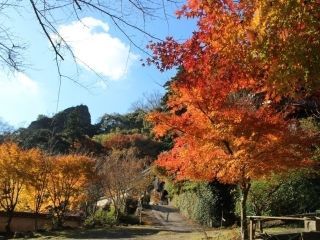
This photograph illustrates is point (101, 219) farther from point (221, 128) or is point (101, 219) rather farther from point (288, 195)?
point (221, 128)

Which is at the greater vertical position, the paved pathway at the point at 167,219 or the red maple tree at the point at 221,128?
the red maple tree at the point at 221,128

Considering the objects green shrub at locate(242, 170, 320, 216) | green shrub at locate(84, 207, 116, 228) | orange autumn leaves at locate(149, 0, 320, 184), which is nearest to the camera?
orange autumn leaves at locate(149, 0, 320, 184)

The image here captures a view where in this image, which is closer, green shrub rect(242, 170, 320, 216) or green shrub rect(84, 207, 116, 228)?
green shrub rect(242, 170, 320, 216)

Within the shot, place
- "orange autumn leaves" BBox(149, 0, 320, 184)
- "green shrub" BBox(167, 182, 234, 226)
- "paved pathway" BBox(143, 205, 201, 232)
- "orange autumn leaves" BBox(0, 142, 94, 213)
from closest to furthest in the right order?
1. "orange autumn leaves" BBox(149, 0, 320, 184)
2. "green shrub" BBox(167, 182, 234, 226)
3. "orange autumn leaves" BBox(0, 142, 94, 213)
4. "paved pathway" BBox(143, 205, 201, 232)

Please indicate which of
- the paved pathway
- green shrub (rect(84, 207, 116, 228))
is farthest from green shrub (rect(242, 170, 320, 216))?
green shrub (rect(84, 207, 116, 228))

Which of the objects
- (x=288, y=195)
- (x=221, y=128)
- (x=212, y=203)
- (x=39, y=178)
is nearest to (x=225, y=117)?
(x=221, y=128)

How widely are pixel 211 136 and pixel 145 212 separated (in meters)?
24.3

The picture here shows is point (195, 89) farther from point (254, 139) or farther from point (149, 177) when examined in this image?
point (149, 177)

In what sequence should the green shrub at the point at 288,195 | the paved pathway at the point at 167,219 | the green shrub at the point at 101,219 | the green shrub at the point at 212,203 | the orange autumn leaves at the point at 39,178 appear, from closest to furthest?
the green shrub at the point at 288,195, the green shrub at the point at 212,203, the orange autumn leaves at the point at 39,178, the paved pathway at the point at 167,219, the green shrub at the point at 101,219

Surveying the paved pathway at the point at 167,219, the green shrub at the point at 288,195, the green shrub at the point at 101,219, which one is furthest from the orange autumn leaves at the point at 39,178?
the green shrub at the point at 288,195

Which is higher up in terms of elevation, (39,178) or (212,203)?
(39,178)

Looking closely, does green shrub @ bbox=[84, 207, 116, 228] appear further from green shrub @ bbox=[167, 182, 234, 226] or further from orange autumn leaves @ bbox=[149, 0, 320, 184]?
orange autumn leaves @ bbox=[149, 0, 320, 184]

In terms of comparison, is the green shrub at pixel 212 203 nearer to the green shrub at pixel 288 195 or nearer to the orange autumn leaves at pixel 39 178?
the green shrub at pixel 288 195

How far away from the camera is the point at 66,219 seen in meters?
31.8
